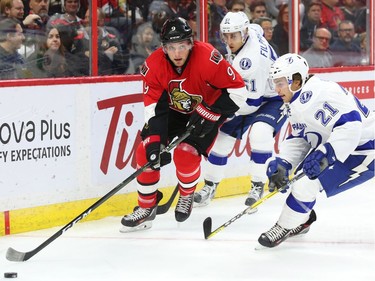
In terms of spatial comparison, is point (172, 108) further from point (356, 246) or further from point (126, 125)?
point (356, 246)

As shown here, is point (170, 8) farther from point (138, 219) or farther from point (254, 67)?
point (138, 219)

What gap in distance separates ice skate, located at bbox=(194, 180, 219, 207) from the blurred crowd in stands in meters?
0.80

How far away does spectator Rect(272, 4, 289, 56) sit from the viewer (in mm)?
6836

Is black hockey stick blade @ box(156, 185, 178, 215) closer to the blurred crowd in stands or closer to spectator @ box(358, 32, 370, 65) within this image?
the blurred crowd in stands

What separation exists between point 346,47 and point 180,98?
8.47 ft

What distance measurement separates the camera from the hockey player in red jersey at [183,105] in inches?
198

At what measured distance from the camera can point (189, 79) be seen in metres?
5.10

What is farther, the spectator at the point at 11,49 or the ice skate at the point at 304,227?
the spectator at the point at 11,49

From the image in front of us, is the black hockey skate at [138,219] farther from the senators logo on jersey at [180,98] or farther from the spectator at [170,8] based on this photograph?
the spectator at [170,8]

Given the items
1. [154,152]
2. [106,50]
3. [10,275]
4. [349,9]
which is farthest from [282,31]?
[10,275]

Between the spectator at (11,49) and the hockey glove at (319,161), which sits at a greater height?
the spectator at (11,49)

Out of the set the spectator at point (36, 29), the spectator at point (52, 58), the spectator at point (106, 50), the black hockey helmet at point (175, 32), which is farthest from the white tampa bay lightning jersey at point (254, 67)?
the spectator at point (36, 29)

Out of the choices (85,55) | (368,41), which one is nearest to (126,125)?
(85,55)

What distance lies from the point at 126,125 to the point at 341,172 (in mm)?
1497
